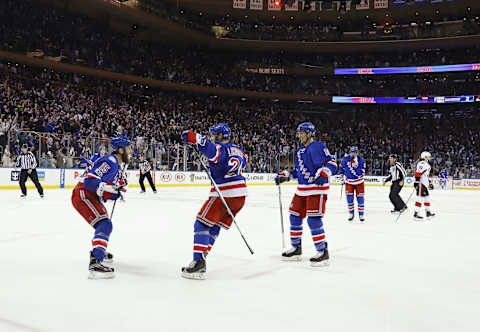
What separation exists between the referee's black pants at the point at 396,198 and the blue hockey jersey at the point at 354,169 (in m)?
1.79

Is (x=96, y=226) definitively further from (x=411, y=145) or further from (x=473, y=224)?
(x=411, y=145)

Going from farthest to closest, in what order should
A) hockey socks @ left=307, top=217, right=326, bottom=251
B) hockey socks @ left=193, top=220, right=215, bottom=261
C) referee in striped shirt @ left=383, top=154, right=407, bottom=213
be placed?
referee in striped shirt @ left=383, top=154, right=407, bottom=213 → hockey socks @ left=307, top=217, right=326, bottom=251 → hockey socks @ left=193, top=220, right=215, bottom=261

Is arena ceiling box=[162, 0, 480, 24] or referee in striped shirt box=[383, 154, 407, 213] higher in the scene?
arena ceiling box=[162, 0, 480, 24]

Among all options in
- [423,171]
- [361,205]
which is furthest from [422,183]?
[361,205]

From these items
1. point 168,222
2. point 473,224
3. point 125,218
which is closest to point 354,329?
point 168,222

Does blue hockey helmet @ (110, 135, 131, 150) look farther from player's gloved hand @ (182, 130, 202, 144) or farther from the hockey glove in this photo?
player's gloved hand @ (182, 130, 202, 144)

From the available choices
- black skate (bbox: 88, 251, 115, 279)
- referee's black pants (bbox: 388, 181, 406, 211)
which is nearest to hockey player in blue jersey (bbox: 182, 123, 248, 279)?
black skate (bbox: 88, 251, 115, 279)

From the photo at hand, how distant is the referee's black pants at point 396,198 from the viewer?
38.7 feet

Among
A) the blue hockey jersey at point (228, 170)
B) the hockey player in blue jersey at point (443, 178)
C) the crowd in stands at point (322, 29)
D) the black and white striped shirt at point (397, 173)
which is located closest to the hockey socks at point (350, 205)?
the black and white striped shirt at point (397, 173)

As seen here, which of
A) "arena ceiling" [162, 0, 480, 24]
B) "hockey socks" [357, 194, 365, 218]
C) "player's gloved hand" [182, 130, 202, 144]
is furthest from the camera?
"arena ceiling" [162, 0, 480, 24]

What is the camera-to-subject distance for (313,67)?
131 ft

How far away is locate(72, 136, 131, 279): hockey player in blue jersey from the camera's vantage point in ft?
14.2

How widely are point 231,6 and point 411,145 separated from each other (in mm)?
18510

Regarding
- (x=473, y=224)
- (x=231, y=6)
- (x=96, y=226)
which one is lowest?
(x=473, y=224)
